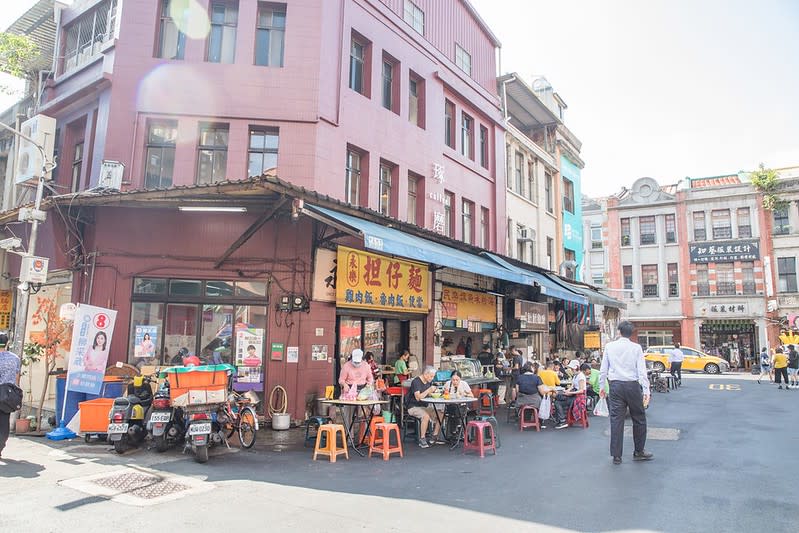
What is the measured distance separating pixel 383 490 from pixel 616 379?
3.98 m

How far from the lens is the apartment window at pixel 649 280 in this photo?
40.1m

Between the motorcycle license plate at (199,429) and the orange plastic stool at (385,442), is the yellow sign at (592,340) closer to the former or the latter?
the orange plastic stool at (385,442)

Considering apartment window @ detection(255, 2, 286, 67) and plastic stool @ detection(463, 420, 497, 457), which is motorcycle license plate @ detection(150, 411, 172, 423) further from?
apartment window @ detection(255, 2, 286, 67)

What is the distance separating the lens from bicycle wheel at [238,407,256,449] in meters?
9.36

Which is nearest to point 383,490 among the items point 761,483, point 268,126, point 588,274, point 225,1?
point 761,483

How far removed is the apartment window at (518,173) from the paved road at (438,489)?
584 inches

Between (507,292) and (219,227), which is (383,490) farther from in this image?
(507,292)

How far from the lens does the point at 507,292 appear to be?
20391 millimetres

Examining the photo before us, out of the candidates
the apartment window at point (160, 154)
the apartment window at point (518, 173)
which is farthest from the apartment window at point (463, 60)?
the apartment window at point (160, 154)

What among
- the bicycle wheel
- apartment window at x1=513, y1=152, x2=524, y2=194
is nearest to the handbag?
the bicycle wheel

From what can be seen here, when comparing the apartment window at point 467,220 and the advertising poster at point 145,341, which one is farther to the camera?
the apartment window at point 467,220

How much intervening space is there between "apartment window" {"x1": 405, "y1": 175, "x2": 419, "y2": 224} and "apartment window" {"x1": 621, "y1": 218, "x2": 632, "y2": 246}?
29761mm

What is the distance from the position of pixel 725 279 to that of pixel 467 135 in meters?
27.5

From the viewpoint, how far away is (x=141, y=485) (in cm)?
673
